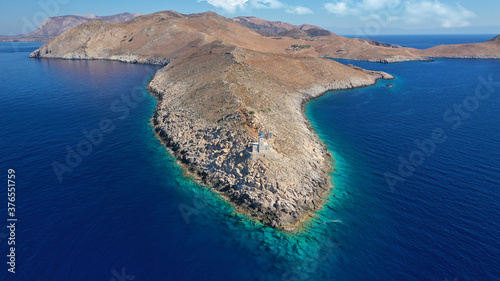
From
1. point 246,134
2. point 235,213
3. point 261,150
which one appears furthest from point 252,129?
point 235,213

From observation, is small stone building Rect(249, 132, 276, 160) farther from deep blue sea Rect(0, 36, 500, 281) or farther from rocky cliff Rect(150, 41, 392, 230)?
deep blue sea Rect(0, 36, 500, 281)

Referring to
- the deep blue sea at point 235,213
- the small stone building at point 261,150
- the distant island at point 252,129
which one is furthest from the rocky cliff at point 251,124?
the deep blue sea at point 235,213

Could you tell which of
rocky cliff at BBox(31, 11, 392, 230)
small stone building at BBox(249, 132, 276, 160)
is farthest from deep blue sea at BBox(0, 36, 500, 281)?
small stone building at BBox(249, 132, 276, 160)


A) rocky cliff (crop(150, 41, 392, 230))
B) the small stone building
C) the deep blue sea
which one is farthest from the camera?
the small stone building

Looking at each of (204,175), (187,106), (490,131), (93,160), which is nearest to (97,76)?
(187,106)

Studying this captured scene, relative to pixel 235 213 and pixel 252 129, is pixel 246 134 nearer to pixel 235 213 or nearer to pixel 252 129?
pixel 252 129

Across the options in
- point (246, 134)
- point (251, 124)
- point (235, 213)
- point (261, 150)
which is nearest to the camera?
point (235, 213)

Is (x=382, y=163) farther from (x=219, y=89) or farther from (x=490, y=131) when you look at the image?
(x=219, y=89)

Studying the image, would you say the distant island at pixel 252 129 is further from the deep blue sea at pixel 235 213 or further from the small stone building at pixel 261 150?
the deep blue sea at pixel 235 213
